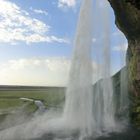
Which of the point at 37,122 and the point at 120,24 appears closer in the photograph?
the point at 37,122

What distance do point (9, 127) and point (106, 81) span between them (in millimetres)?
21853

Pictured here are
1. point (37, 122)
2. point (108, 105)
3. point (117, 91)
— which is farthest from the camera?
point (117, 91)

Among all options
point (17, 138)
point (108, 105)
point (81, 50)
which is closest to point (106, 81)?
point (108, 105)

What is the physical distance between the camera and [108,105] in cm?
5962

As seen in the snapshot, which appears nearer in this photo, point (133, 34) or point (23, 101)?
point (133, 34)

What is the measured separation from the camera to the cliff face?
54750 mm

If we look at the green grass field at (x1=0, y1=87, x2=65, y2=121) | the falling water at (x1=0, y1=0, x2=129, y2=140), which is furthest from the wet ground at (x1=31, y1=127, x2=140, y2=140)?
the green grass field at (x1=0, y1=87, x2=65, y2=121)

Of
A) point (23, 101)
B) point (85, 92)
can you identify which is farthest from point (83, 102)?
point (23, 101)

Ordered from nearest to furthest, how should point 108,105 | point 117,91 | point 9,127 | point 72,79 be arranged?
1. point 9,127
2. point 72,79
3. point 108,105
4. point 117,91

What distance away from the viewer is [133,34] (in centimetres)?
5941

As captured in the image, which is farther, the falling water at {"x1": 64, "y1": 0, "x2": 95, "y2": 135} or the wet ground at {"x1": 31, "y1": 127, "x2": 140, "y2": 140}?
the falling water at {"x1": 64, "y1": 0, "x2": 95, "y2": 135}

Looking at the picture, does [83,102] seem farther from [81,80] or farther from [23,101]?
[23,101]

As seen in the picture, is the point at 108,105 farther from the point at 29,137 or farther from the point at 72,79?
the point at 29,137

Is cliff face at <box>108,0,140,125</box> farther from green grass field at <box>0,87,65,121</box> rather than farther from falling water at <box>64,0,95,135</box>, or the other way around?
green grass field at <box>0,87,65,121</box>
